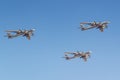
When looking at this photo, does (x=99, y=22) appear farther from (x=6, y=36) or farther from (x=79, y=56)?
(x=6, y=36)

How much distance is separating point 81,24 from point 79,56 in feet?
45.3

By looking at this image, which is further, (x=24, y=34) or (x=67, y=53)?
(x=67, y=53)

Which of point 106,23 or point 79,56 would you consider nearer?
point 106,23

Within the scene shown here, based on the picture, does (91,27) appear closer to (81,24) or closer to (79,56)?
(81,24)

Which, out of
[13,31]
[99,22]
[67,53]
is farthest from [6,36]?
[99,22]

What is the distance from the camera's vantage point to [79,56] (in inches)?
5674

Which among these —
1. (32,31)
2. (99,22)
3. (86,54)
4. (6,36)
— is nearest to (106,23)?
(99,22)

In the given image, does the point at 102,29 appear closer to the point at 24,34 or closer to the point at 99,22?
the point at 99,22

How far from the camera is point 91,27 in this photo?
13362 centimetres

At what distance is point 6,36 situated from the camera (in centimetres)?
13562

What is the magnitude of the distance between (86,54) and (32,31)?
86.2 ft

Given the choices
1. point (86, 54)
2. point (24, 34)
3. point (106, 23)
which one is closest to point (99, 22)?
point (106, 23)

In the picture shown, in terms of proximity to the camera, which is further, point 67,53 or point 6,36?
point 67,53

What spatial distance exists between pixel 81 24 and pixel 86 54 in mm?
14014
